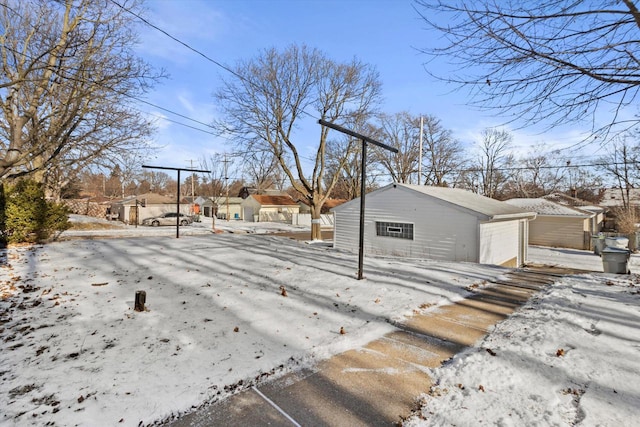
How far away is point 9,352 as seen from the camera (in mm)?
3570

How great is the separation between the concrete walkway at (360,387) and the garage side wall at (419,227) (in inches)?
292

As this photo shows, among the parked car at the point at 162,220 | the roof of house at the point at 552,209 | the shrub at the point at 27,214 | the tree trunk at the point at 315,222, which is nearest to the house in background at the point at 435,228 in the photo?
the tree trunk at the point at 315,222

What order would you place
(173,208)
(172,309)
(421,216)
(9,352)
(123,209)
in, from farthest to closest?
(173,208) < (123,209) < (421,216) < (172,309) < (9,352)

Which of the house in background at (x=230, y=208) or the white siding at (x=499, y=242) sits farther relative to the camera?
the house in background at (x=230, y=208)

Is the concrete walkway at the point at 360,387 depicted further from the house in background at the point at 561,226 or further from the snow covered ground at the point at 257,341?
the house in background at the point at 561,226

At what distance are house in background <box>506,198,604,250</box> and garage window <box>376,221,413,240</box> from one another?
1391cm

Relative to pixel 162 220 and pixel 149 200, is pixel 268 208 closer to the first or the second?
pixel 149 200

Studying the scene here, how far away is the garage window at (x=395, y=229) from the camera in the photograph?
13.2 metres

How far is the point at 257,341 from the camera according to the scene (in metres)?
4.03

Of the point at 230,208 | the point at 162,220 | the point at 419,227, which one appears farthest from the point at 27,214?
Answer: the point at 230,208

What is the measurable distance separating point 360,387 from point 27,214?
46.4ft

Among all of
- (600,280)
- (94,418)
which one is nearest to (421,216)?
(600,280)

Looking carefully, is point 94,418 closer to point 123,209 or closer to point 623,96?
point 623,96

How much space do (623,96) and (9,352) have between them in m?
7.85
